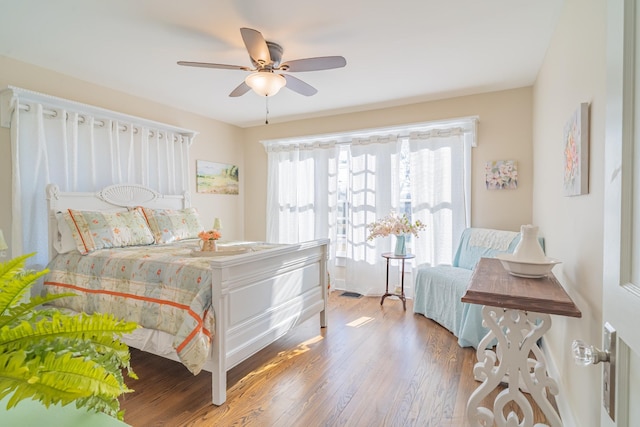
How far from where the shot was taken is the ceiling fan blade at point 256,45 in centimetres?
191

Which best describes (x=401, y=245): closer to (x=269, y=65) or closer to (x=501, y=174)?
(x=501, y=174)

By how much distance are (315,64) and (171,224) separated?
2.33m

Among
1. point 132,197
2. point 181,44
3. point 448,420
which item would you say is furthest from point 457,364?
point 132,197

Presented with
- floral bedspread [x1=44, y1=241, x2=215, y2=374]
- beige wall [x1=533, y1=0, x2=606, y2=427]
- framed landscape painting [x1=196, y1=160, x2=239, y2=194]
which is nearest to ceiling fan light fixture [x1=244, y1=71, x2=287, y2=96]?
floral bedspread [x1=44, y1=241, x2=215, y2=374]

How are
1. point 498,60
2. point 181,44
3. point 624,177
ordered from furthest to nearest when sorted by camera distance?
point 498,60 < point 181,44 < point 624,177

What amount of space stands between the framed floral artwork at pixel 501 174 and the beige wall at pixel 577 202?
2.64 ft

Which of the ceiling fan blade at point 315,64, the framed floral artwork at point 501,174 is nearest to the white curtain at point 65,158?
the ceiling fan blade at point 315,64

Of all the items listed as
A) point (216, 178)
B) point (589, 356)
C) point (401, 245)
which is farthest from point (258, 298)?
point (216, 178)

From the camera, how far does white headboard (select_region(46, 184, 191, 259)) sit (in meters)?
2.88

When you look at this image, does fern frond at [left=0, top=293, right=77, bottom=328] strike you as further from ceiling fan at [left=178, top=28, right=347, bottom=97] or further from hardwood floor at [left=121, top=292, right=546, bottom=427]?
ceiling fan at [left=178, top=28, right=347, bottom=97]

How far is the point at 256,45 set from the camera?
80.3 inches

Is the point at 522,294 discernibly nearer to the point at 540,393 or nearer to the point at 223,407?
the point at 540,393

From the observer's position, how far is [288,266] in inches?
104

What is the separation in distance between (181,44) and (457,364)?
3.25 m
